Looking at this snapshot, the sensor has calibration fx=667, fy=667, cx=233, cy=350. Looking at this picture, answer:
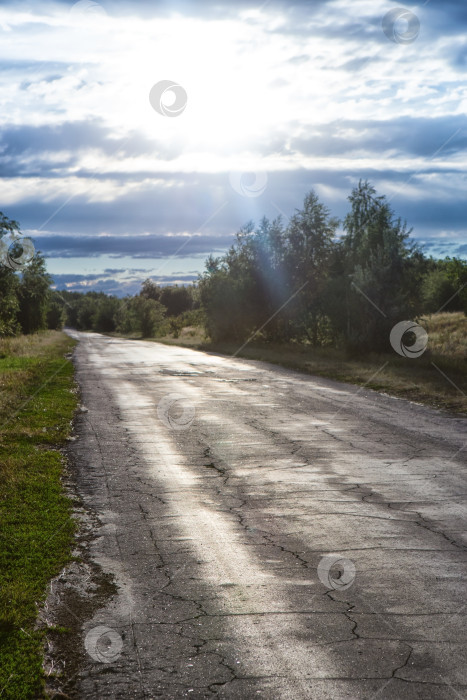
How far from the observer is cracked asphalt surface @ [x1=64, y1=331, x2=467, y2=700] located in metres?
3.78

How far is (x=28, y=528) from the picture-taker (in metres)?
6.43

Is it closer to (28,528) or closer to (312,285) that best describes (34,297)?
(312,285)

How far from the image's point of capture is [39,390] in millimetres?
18656

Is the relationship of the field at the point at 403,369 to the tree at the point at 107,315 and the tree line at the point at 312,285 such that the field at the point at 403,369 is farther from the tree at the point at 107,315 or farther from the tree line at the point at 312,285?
the tree at the point at 107,315

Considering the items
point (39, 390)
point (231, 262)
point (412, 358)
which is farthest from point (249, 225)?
point (39, 390)

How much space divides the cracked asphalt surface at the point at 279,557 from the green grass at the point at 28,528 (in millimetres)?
350

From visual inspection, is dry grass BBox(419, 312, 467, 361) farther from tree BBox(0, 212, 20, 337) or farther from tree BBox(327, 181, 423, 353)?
tree BBox(0, 212, 20, 337)

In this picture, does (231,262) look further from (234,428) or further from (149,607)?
(149,607)

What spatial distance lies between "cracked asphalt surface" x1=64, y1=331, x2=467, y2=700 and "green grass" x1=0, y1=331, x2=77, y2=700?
0.35 m

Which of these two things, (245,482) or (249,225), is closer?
(245,482)

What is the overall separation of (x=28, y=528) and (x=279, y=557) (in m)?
2.49

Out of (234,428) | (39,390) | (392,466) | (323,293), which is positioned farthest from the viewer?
(323,293)

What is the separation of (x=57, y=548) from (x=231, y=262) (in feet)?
137

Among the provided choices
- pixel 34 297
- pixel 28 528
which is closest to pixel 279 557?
pixel 28 528
